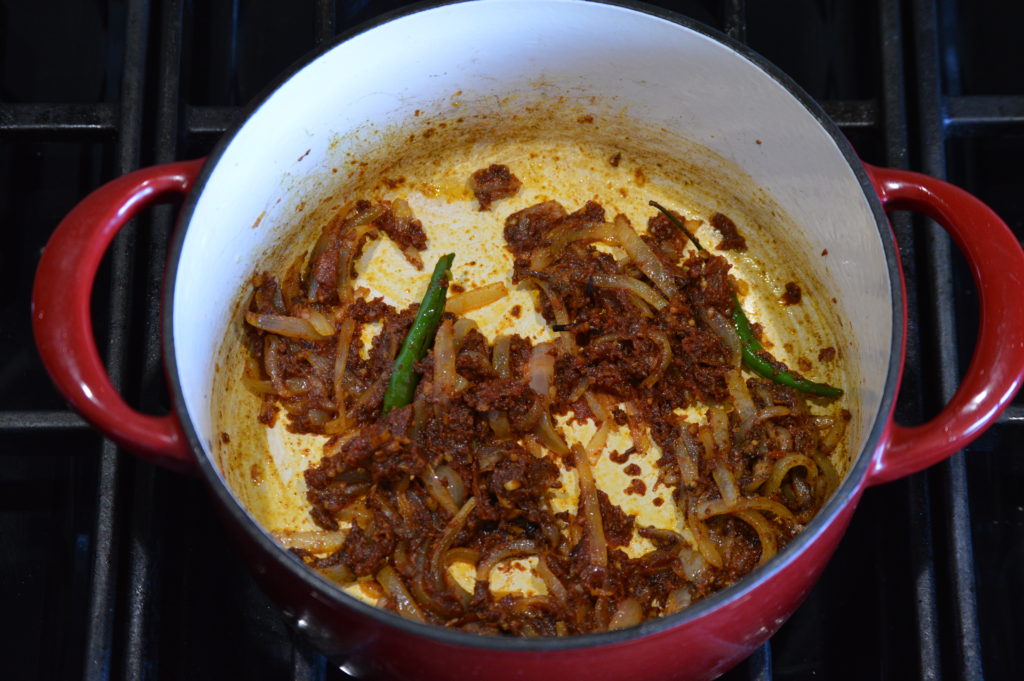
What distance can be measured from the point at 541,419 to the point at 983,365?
71 centimetres

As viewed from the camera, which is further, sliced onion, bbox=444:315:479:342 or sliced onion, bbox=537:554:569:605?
sliced onion, bbox=444:315:479:342

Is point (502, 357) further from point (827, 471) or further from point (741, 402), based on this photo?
point (827, 471)

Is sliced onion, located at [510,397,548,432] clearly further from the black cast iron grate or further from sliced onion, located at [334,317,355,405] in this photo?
the black cast iron grate

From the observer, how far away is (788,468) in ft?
5.63

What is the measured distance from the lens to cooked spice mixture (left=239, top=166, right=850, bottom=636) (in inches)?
65.7

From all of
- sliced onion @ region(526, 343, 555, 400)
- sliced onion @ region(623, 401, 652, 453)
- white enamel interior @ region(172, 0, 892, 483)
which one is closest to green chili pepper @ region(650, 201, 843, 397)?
white enamel interior @ region(172, 0, 892, 483)

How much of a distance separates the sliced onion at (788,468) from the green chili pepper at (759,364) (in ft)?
0.49

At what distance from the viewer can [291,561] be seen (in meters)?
1.33

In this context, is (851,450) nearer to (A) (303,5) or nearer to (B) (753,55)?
(B) (753,55)

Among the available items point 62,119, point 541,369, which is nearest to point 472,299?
point 541,369

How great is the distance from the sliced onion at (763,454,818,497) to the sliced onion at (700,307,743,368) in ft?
0.67

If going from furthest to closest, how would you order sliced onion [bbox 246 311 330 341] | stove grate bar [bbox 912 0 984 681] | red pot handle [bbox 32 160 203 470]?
sliced onion [bbox 246 311 330 341], stove grate bar [bbox 912 0 984 681], red pot handle [bbox 32 160 203 470]

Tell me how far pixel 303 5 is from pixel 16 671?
1.36m

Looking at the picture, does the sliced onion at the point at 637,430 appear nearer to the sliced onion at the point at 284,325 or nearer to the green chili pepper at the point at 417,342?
the green chili pepper at the point at 417,342
